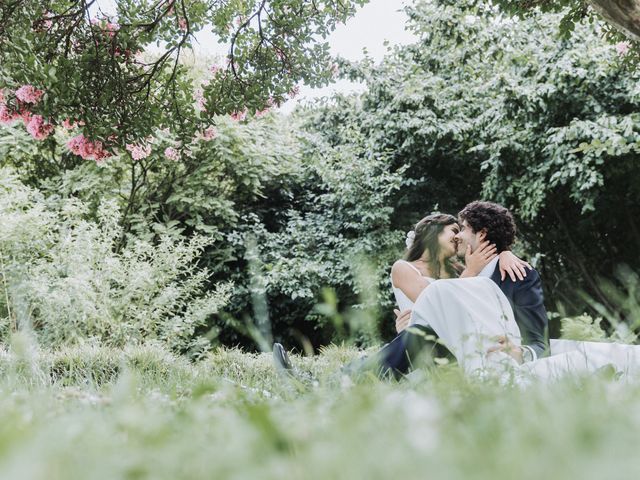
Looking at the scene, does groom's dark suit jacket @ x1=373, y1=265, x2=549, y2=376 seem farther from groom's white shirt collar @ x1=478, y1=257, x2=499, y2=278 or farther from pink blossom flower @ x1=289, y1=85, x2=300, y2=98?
pink blossom flower @ x1=289, y1=85, x2=300, y2=98

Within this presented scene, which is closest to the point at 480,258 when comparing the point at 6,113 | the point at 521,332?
the point at 521,332

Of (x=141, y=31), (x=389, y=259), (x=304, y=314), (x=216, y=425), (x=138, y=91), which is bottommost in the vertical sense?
(x=304, y=314)

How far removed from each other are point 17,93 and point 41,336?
4159 millimetres

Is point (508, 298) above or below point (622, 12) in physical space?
below

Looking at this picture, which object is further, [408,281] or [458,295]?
[408,281]

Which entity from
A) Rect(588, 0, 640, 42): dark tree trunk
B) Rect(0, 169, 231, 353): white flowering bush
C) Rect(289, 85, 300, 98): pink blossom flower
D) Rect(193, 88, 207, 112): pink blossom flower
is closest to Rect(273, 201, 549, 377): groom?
Rect(588, 0, 640, 42): dark tree trunk

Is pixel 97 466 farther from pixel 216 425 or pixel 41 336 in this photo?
pixel 41 336

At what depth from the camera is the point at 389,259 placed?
9.66m

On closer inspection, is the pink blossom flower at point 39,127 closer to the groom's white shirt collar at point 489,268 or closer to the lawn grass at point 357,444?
the groom's white shirt collar at point 489,268

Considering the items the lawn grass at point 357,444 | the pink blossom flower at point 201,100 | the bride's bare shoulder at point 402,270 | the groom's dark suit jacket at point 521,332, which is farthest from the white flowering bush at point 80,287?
the lawn grass at point 357,444

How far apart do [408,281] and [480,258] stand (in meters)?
0.98

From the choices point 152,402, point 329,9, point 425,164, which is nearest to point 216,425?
point 152,402

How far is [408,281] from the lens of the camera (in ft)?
16.6

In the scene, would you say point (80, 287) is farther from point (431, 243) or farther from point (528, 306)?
point (528, 306)
